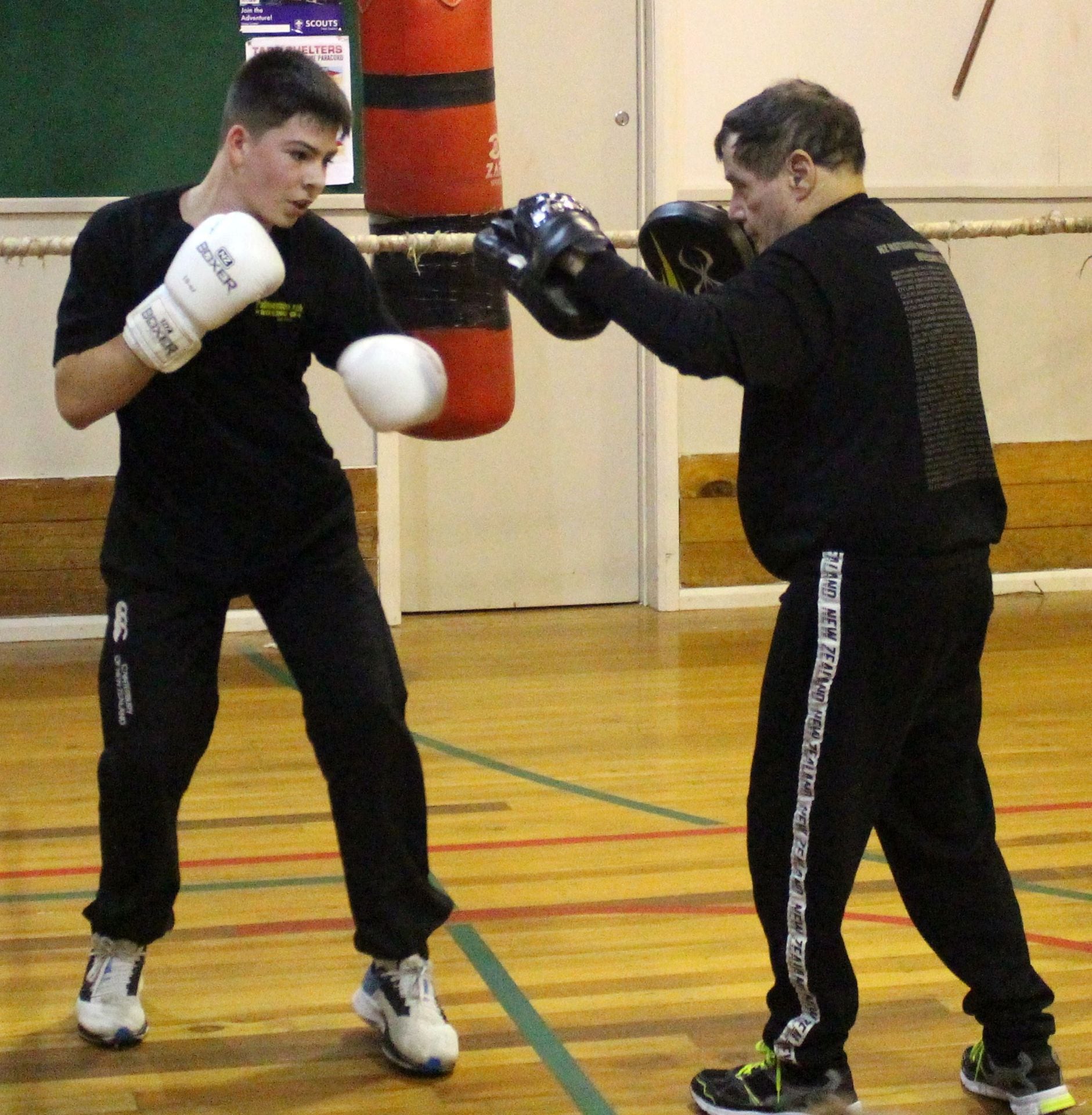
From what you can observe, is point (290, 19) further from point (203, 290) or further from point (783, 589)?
point (203, 290)

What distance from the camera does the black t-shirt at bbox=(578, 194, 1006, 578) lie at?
6.00ft

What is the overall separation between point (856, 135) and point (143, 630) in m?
1.13

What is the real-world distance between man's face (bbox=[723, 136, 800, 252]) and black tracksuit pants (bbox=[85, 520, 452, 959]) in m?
0.72

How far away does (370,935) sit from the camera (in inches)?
87.9

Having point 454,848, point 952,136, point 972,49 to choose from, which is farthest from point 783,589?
point 454,848

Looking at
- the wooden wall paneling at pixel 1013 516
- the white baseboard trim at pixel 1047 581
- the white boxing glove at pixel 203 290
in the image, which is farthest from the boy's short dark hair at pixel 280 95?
the white baseboard trim at pixel 1047 581

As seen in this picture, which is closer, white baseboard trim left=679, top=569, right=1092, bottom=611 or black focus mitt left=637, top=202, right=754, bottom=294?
black focus mitt left=637, top=202, right=754, bottom=294

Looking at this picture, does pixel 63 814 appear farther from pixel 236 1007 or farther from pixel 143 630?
pixel 143 630

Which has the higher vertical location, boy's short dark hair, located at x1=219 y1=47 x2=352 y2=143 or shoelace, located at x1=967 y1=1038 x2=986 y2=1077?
boy's short dark hair, located at x1=219 y1=47 x2=352 y2=143

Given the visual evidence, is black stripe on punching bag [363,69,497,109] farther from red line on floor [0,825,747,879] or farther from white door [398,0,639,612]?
red line on floor [0,825,747,879]

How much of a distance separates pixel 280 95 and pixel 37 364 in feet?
11.6

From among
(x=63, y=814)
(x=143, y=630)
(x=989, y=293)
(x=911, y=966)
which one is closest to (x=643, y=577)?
(x=989, y=293)

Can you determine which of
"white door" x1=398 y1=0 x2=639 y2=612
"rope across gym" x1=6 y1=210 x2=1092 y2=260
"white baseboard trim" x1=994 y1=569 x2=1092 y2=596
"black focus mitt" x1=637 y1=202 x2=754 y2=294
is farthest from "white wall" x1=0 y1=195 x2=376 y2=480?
"black focus mitt" x1=637 y1=202 x2=754 y2=294

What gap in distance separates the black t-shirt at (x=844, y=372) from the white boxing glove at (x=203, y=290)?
442mm
